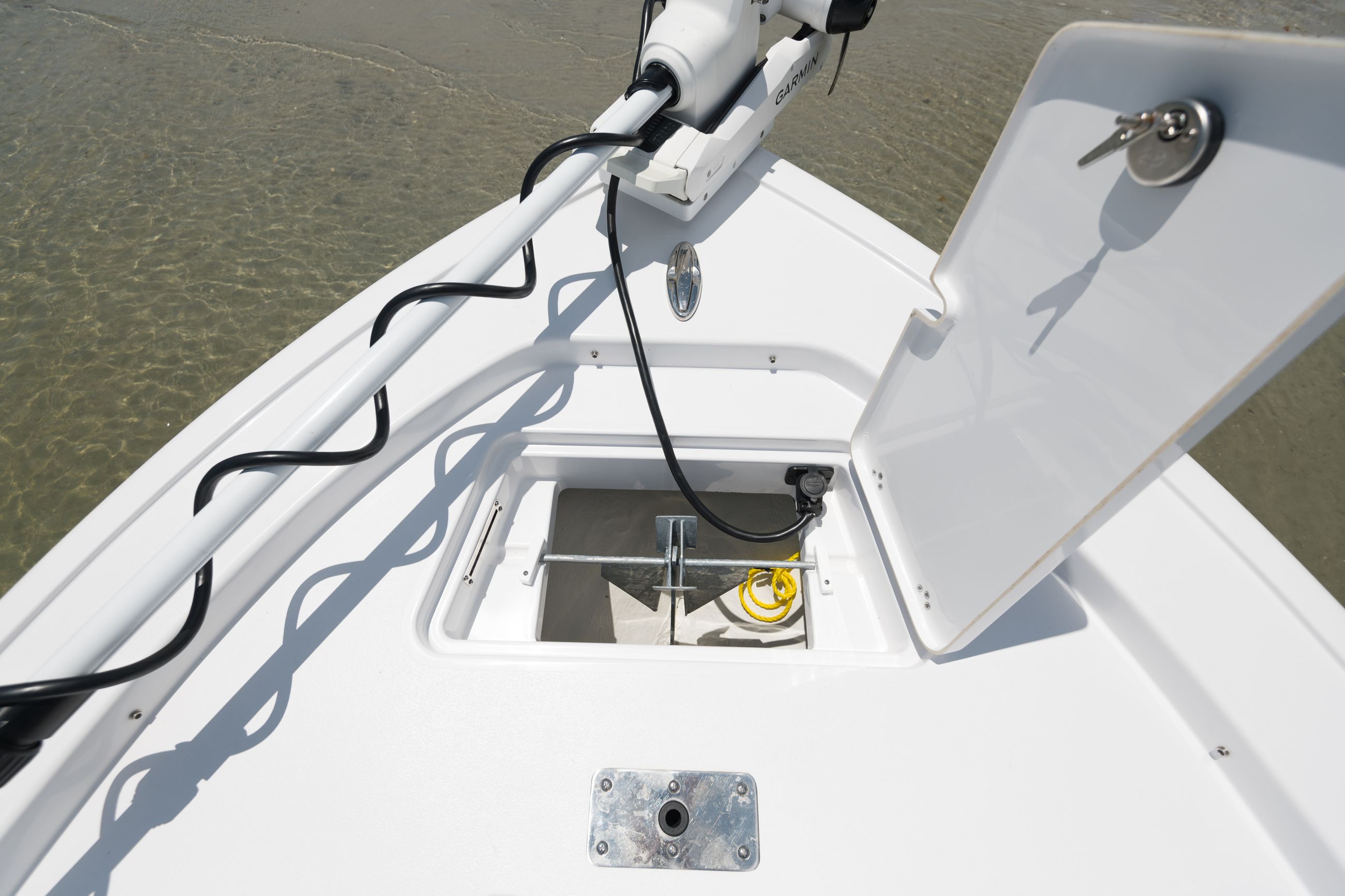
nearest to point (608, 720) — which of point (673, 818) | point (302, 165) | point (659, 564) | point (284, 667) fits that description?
point (673, 818)

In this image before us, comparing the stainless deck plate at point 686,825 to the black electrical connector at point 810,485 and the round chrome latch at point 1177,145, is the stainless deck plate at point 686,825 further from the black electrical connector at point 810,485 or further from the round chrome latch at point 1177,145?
the round chrome latch at point 1177,145

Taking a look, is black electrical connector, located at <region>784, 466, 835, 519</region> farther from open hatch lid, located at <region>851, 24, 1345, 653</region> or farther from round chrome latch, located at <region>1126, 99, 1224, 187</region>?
round chrome latch, located at <region>1126, 99, 1224, 187</region>

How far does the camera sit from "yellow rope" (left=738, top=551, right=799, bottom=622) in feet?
3.07

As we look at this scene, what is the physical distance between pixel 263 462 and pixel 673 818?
52 cm

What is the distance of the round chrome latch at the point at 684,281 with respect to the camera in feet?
3.21

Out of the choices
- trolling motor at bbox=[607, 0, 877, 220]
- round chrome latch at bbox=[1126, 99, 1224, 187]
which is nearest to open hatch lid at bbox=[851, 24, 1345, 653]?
round chrome latch at bbox=[1126, 99, 1224, 187]

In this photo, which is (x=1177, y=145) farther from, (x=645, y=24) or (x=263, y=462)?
(x=645, y=24)

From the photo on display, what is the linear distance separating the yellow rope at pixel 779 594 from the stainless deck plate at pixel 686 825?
0.33 metres

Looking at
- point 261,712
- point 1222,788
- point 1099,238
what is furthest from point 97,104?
point 1222,788

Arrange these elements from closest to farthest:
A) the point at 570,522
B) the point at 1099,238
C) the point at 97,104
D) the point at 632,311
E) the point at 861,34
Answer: the point at 1099,238 → the point at 632,311 → the point at 570,522 → the point at 97,104 → the point at 861,34

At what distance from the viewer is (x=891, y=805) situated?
1.99 feet

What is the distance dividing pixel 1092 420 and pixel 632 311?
2.06ft

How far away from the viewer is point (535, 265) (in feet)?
3.29

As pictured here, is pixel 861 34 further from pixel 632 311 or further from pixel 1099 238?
pixel 1099 238
